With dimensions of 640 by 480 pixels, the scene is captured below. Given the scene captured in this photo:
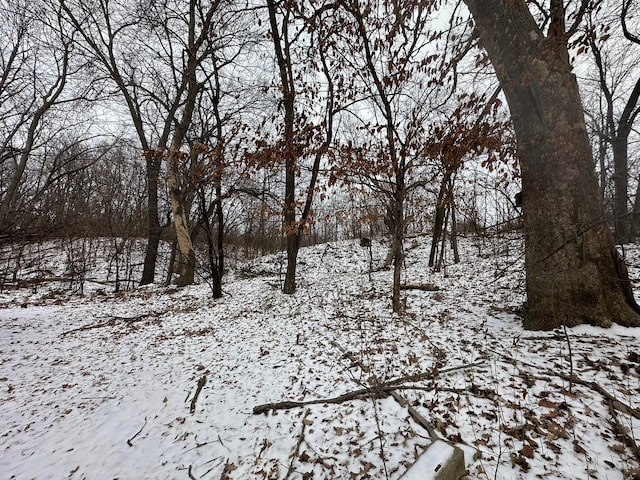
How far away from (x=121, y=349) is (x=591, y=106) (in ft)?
75.3

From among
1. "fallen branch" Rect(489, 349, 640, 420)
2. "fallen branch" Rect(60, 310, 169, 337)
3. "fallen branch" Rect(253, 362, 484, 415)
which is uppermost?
"fallen branch" Rect(489, 349, 640, 420)

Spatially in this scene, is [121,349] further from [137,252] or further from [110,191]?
[137,252]

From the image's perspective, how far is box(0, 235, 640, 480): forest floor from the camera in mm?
2172

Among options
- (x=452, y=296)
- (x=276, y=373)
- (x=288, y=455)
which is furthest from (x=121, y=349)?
(x=452, y=296)

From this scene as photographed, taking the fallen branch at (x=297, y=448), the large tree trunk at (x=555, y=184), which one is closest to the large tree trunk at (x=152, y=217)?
the fallen branch at (x=297, y=448)

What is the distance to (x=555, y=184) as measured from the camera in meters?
3.61

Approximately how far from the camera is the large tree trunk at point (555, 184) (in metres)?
3.40

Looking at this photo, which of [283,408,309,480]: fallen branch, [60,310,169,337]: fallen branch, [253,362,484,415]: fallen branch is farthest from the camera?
[60,310,169,337]: fallen branch

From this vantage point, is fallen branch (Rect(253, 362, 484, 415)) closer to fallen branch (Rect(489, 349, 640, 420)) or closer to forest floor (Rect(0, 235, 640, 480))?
forest floor (Rect(0, 235, 640, 480))

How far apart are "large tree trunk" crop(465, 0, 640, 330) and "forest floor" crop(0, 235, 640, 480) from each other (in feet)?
1.21

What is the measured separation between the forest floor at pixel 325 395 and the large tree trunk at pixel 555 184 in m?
0.37

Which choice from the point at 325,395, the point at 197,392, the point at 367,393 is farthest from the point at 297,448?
the point at 197,392

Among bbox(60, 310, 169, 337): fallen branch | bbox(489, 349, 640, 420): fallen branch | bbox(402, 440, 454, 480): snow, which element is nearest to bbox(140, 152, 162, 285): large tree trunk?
→ bbox(60, 310, 169, 337): fallen branch

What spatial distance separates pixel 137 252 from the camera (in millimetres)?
17594
